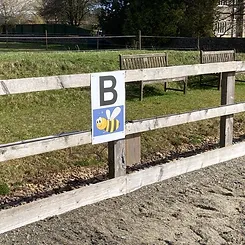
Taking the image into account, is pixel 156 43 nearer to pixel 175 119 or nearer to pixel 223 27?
pixel 223 27

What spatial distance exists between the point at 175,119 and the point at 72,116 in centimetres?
322

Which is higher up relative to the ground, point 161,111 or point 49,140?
point 49,140

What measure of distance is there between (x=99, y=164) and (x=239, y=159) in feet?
5.85

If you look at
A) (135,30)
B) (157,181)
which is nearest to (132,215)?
(157,181)

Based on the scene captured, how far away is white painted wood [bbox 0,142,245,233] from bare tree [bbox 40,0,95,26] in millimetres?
42135

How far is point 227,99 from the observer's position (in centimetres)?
640

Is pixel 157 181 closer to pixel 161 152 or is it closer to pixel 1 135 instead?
pixel 161 152

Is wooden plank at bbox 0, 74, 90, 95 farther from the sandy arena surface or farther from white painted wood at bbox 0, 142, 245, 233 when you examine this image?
the sandy arena surface

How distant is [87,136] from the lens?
4660 mm

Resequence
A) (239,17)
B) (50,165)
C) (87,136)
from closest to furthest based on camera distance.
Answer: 1. (87,136)
2. (50,165)
3. (239,17)

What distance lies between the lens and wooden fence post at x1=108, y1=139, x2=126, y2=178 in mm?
4973

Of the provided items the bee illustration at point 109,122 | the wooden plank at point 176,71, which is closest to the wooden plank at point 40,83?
the bee illustration at point 109,122

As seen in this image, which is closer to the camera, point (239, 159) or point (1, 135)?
point (239, 159)

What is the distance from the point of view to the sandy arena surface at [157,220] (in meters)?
4.00
